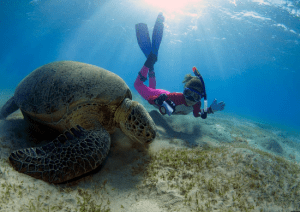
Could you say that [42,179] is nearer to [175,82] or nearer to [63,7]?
[63,7]

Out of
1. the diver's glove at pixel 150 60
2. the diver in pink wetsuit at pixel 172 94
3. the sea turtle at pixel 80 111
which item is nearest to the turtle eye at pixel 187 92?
the diver in pink wetsuit at pixel 172 94

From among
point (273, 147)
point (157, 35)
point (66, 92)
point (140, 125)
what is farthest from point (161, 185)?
point (157, 35)

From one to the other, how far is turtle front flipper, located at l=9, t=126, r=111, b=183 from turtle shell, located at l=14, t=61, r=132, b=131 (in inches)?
31.4

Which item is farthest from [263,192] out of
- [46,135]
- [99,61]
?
[99,61]

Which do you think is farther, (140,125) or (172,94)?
(172,94)

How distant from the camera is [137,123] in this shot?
119 inches

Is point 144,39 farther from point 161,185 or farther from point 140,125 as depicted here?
point 161,185

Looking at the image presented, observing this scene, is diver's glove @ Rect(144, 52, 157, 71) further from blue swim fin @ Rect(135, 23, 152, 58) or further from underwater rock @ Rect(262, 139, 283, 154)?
underwater rock @ Rect(262, 139, 283, 154)

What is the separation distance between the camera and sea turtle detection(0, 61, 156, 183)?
2406 millimetres

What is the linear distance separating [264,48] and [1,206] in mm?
39972

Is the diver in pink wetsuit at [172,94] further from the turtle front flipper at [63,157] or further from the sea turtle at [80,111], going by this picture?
the turtle front flipper at [63,157]

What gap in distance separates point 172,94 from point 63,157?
18.0 ft

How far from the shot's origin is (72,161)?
2.17 m

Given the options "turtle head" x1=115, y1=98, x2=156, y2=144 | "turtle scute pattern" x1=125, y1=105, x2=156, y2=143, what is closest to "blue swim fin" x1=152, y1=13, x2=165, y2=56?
"turtle head" x1=115, y1=98, x2=156, y2=144
